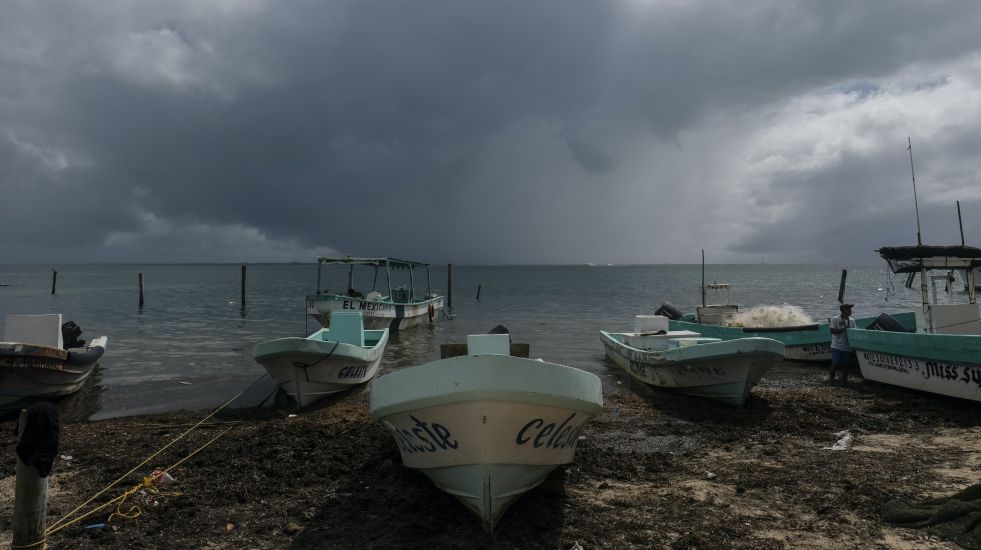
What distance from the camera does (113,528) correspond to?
19.7 feet

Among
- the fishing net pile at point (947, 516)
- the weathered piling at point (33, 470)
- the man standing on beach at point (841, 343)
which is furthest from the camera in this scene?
the man standing on beach at point (841, 343)

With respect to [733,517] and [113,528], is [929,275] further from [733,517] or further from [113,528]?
[113,528]

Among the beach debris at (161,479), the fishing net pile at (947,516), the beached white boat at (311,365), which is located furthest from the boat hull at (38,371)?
the fishing net pile at (947,516)

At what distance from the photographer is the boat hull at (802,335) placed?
17219mm

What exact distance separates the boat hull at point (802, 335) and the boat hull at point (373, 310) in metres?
14.4

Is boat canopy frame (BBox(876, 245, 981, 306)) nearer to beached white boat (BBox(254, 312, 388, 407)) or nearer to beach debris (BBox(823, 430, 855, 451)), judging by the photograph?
beach debris (BBox(823, 430, 855, 451))

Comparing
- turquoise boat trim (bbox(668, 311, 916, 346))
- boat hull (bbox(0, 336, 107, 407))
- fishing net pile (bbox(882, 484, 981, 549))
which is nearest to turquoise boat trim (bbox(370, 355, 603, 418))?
fishing net pile (bbox(882, 484, 981, 549))

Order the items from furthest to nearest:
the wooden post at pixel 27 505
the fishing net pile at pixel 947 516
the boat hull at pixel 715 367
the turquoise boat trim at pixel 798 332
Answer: the turquoise boat trim at pixel 798 332
the boat hull at pixel 715 367
the fishing net pile at pixel 947 516
the wooden post at pixel 27 505

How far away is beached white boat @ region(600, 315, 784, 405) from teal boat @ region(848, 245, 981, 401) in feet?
10.5

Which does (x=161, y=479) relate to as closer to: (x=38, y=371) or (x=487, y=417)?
(x=487, y=417)

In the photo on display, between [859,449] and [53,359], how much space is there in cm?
1524

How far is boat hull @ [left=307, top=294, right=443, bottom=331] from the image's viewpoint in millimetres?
25594

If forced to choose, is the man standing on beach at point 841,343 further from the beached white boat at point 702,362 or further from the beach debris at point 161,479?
the beach debris at point 161,479

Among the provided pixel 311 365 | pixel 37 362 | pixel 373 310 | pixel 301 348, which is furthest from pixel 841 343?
pixel 373 310
